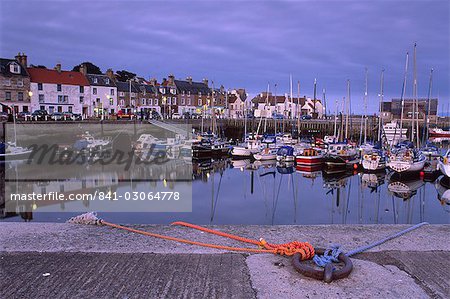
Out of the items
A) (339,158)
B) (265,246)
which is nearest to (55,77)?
(339,158)

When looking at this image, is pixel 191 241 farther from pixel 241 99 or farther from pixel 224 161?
pixel 241 99

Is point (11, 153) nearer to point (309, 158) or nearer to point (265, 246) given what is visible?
point (309, 158)

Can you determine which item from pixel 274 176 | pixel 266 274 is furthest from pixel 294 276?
pixel 274 176

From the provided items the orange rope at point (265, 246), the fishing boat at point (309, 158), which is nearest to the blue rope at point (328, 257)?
the orange rope at point (265, 246)

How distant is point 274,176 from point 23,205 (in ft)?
55.6

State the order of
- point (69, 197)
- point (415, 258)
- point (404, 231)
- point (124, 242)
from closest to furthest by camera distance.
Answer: point (415, 258) → point (124, 242) → point (404, 231) → point (69, 197)

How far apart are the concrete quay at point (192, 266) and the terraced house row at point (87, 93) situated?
37.1 m

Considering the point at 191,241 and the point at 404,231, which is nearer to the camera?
the point at 191,241

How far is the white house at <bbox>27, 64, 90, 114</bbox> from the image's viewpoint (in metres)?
56.0

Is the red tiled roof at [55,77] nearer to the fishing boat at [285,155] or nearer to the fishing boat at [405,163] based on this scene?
the fishing boat at [285,155]

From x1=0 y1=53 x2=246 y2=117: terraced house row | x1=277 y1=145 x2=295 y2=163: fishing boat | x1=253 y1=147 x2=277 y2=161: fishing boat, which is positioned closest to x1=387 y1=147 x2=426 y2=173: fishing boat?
x1=277 y1=145 x2=295 y2=163: fishing boat

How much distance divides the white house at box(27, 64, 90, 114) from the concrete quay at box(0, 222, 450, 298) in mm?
56638

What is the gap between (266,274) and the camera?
415 centimetres

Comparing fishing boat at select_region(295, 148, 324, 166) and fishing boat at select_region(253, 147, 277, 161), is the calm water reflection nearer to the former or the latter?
fishing boat at select_region(295, 148, 324, 166)
